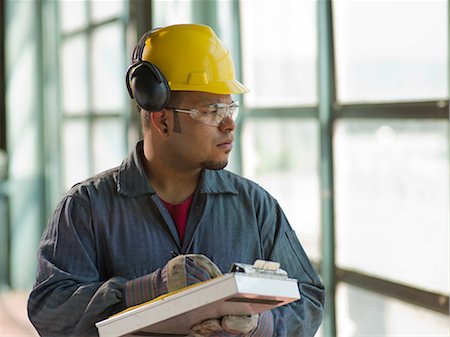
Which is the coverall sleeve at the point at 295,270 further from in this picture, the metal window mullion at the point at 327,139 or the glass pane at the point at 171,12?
the glass pane at the point at 171,12

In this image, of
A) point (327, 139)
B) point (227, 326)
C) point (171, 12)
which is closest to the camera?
point (227, 326)

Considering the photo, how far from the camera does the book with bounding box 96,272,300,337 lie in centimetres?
154

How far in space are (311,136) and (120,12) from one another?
227 centimetres

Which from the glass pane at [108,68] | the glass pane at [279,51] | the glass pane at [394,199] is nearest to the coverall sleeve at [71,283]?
the glass pane at [394,199]

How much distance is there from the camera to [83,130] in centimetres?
681

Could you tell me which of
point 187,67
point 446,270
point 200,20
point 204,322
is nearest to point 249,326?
point 204,322

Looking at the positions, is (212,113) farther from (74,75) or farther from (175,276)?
(74,75)

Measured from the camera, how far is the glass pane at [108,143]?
19.9ft

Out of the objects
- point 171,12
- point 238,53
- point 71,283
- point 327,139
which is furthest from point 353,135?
point 71,283

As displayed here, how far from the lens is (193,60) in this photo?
6.53ft

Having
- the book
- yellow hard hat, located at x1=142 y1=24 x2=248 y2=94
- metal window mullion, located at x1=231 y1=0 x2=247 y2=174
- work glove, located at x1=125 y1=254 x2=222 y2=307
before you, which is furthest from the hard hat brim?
metal window mullion, located at x1=231 y1=0 x2=247 y2=174

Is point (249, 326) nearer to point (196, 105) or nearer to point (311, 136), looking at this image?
point (196, 105)

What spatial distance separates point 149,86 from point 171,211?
29 centimetres

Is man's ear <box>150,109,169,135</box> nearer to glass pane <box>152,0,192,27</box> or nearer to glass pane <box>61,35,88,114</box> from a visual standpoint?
glass pane <box>152,0,192,27</box>
